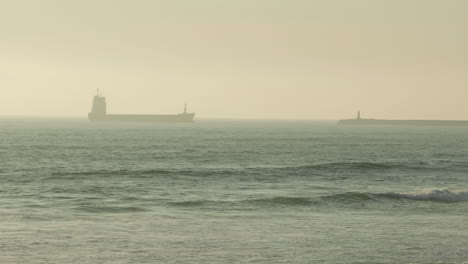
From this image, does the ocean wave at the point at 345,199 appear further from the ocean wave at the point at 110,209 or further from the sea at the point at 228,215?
the ocean wave at the point at 110,209

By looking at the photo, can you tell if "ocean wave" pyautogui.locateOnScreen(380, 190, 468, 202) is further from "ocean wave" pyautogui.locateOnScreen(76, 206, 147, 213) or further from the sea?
"ocean wave" pyautogui.locateOnScreen(76, 206, 147, 213)

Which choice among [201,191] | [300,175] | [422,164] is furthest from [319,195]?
[422,164]

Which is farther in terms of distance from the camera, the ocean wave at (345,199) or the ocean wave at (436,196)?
the ocean wave at (436,196)

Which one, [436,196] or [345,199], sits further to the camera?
[436,196]

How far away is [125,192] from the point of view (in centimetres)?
3828

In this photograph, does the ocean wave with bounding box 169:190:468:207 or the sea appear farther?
the ocean wave with bounding box 169:190:468:207

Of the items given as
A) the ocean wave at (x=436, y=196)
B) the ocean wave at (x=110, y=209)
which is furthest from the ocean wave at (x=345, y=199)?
→ the ocean wave at (x=110, y=209)

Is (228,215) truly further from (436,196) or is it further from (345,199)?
(436,196)

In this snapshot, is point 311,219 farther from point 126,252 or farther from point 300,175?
point 300,175

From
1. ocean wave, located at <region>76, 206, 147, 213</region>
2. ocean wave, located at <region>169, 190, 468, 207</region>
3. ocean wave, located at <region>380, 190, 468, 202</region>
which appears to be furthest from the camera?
ocean wave, located at <region>380, 190, 468, 202</region>

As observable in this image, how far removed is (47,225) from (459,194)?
75.5 feet

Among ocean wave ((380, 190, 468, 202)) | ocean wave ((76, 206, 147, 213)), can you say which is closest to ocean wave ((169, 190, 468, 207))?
ocean wave ((380, 190, 468, 202))

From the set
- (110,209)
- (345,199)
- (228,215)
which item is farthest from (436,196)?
(110,209)

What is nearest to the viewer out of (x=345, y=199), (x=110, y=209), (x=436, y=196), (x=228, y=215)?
(x=228, y=215)
